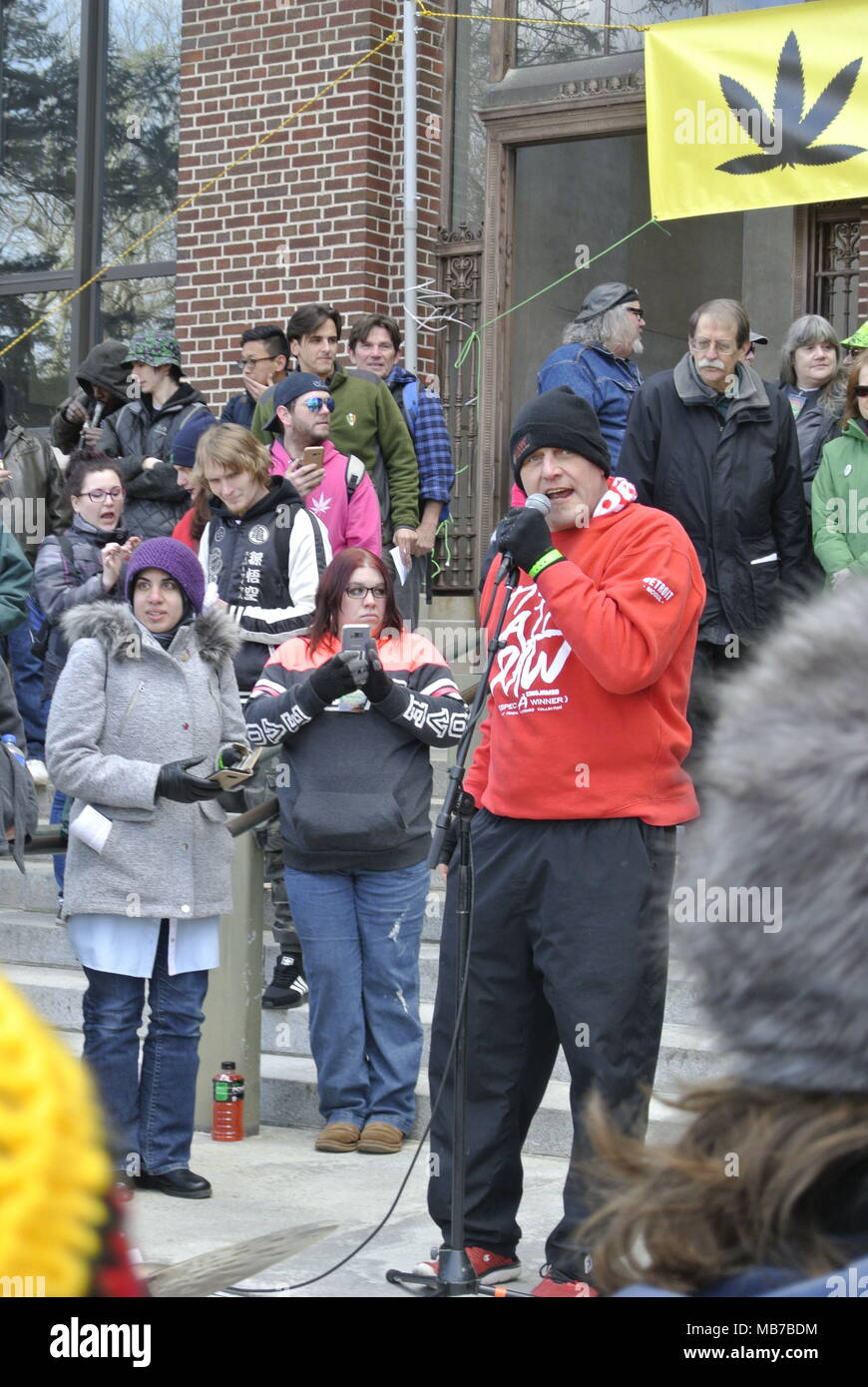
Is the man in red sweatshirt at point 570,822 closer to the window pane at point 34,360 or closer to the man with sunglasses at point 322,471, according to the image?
the man with sunglasses at point 322,471

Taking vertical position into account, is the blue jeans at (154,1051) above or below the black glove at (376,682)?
below

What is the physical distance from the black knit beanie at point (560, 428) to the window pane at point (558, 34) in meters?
6.33

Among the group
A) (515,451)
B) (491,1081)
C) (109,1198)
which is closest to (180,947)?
(491,1081)

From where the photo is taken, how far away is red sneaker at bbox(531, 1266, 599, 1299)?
4.12 metres

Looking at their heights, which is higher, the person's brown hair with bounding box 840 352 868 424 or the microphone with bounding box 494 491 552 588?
the person's brown hair with bounding box 840 352 868 424

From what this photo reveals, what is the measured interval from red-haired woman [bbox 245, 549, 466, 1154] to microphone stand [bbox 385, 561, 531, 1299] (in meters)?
1.66

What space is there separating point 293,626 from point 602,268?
5561mm

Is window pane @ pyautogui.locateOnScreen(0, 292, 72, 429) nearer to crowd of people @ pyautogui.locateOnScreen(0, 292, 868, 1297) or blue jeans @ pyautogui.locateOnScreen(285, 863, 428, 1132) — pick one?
crowd of people @ pyautogui.locateOnScreen(0, 292, 868, 1297)

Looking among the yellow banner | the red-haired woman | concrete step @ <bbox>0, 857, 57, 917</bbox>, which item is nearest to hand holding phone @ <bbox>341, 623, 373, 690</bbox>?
the red-haired woman

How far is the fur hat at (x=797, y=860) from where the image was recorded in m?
1.25

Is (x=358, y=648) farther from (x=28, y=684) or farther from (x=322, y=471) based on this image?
(x=28, y=684)

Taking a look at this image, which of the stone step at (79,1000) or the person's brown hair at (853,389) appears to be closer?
the stone step at (79,1000)

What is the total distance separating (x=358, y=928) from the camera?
20.1ft

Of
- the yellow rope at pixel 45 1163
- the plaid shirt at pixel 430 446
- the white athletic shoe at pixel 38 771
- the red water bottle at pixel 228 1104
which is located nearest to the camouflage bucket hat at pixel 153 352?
the plaid shirt at pixel 430 446
